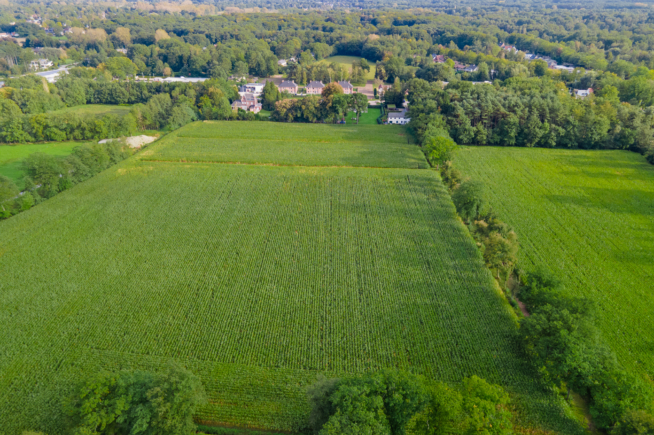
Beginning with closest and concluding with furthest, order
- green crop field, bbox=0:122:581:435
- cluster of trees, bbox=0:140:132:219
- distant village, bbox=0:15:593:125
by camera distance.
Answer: green crop field, bbox=0:122:581:435, cluster of trees, bbox=0:140:132:219, distant village, bbox=0:15:593:125

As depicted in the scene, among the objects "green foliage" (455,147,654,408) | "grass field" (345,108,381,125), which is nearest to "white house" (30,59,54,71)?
"grass field" (345,108,381,125)

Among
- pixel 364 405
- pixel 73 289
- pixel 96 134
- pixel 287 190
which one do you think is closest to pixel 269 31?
pixel 96 134

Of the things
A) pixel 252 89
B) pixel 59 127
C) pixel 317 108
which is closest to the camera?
pixel 59 127

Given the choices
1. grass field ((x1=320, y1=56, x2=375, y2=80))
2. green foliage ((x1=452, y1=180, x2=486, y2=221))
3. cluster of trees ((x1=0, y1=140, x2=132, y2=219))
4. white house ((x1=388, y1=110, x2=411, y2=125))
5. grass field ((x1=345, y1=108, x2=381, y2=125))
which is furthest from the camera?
grass field ((x1=320, y1=56, x2=375, y2=80))

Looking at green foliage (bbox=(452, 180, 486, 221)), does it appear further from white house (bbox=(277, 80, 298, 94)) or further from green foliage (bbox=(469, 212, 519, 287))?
white house (bbox=(277, 80, 298, 94))

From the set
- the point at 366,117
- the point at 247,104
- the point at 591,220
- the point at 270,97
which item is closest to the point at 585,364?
the point at 591,220

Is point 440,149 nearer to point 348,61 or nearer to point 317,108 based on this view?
point 317,108
